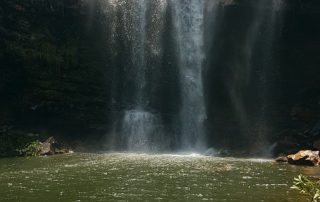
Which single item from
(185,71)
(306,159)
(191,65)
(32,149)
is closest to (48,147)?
(32,149)

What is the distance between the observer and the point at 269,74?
45406 mm

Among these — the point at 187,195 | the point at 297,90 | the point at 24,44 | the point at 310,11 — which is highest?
the point at 310,11

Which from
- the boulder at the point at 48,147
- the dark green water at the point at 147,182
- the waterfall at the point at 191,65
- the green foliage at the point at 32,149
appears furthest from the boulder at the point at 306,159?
the green foliage at the point at 32,149

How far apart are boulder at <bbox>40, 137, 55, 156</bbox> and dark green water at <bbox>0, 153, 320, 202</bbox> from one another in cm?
861

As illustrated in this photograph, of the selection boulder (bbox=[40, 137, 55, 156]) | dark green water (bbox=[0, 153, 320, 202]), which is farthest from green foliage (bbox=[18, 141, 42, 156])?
dark green water (bbox=[0, 153, 320, 202])

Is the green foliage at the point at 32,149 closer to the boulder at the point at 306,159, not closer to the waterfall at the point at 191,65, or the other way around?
the waterfall at the point at 191,65

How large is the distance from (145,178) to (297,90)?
28.9 meters

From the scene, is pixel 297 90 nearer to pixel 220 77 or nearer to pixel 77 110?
pixel 220 77

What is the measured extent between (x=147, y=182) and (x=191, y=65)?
28530mm

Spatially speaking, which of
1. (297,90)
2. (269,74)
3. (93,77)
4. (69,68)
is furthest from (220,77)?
(69,68)

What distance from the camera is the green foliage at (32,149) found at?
37.2 m

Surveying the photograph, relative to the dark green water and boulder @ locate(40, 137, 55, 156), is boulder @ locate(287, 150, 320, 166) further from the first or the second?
boulder @ locate(40, 137, 55, 156)

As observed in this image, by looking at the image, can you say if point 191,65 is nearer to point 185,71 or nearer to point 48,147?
point 185,71

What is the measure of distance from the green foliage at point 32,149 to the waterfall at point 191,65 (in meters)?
16.6
